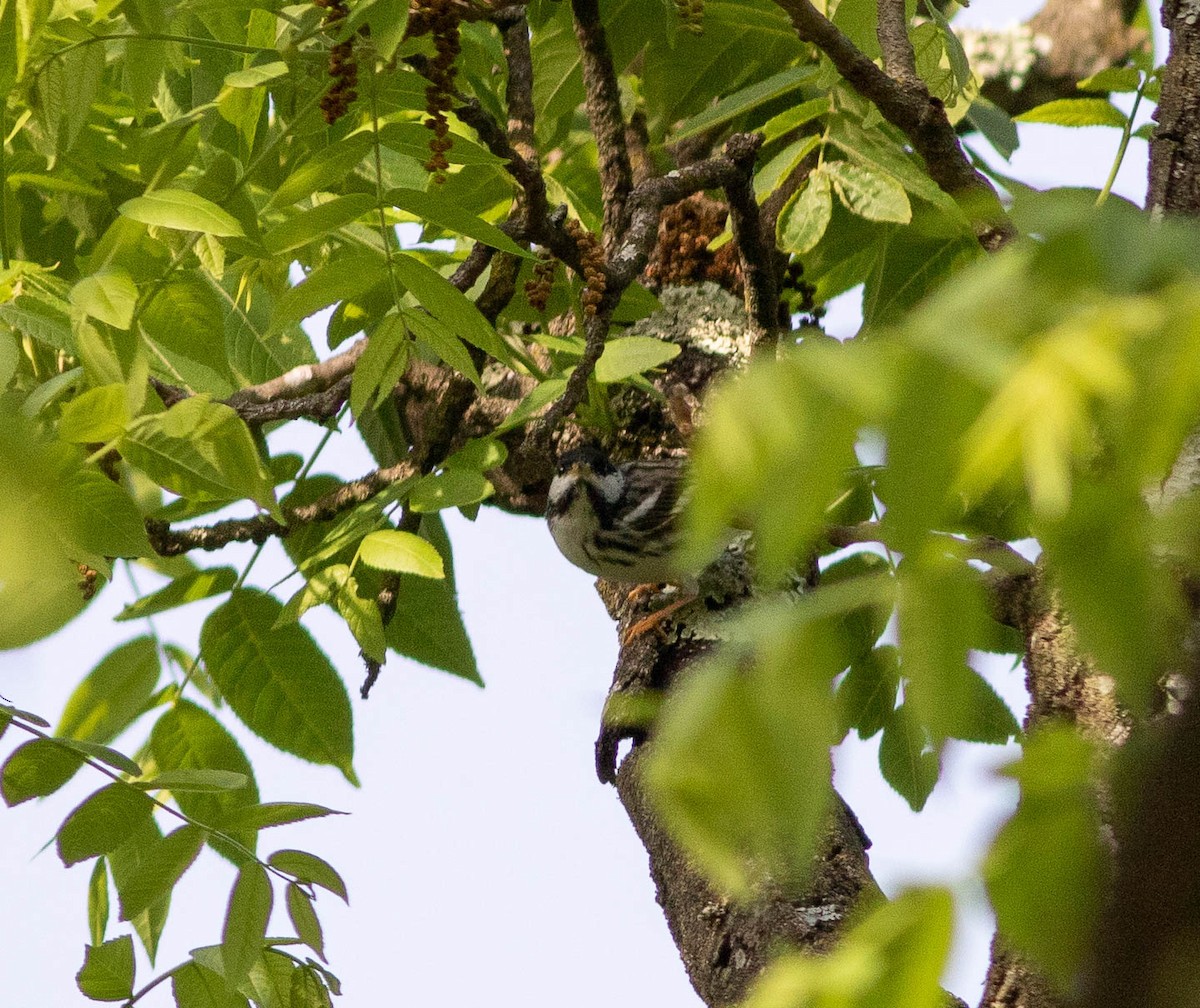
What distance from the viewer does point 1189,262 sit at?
90 centimetres

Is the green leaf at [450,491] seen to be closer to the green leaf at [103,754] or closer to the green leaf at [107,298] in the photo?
the green leaf at [103,754]

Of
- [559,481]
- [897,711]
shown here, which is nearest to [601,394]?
[559,481]

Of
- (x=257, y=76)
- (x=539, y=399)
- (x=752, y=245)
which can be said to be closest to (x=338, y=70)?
(x=257, y=76)

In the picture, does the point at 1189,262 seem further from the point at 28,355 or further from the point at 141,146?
the point at 28,355

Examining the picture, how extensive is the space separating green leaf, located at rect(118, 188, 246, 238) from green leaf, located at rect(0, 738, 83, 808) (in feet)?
2.97

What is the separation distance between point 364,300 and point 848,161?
108 centimetres

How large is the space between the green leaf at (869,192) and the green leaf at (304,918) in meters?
1.70

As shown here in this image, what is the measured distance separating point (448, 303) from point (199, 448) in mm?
551

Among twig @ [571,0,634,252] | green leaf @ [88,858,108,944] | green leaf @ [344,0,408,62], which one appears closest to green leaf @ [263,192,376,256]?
green leaf @ [344,0,408,62]

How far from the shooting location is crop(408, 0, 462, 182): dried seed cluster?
2402mm

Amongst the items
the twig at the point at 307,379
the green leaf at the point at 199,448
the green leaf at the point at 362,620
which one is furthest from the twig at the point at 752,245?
the green leaf at the point at 199,448

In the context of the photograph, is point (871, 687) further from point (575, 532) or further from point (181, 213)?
point (181, 213)

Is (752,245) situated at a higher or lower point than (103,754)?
higher

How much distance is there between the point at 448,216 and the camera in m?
2.46
